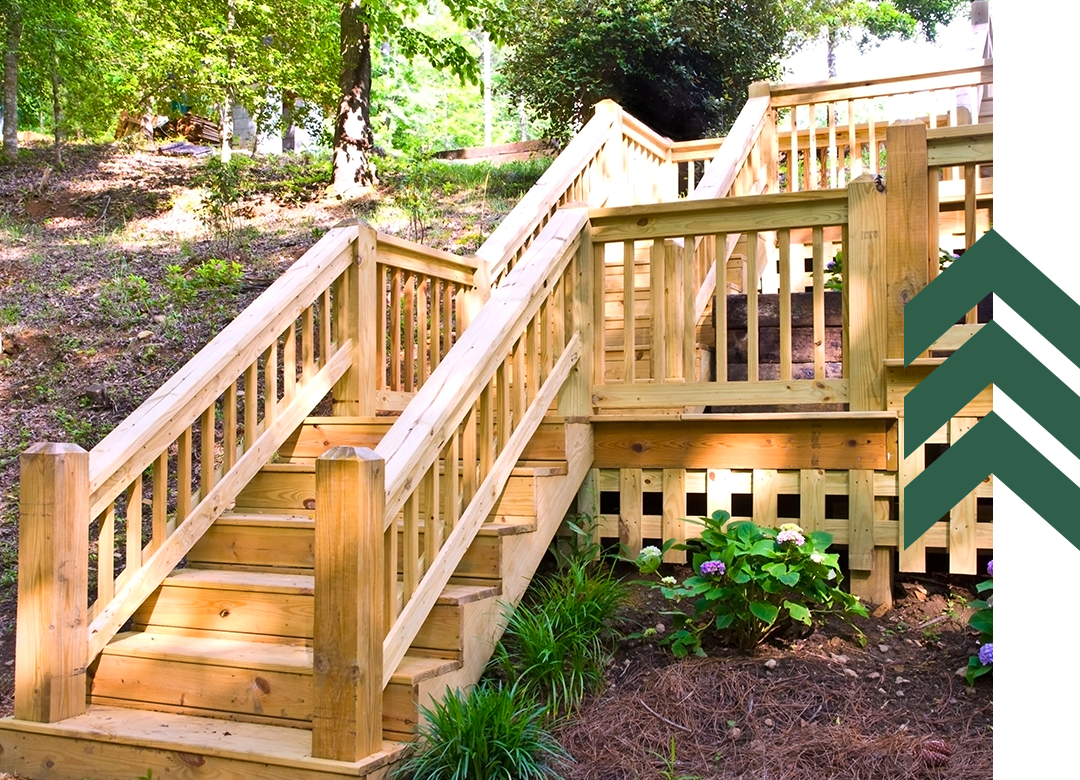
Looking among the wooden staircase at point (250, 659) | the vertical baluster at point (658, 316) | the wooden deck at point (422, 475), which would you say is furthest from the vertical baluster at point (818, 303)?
the wooden staircase at point (250, 659)

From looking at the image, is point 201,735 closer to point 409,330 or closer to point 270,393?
point 270,393

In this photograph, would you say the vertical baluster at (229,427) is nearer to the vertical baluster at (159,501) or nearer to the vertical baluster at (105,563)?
the vertical baluster at (159,501)

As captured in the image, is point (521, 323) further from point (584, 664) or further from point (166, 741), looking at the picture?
point (166, 741)

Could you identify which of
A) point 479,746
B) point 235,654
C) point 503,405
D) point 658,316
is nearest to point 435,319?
point 658,316

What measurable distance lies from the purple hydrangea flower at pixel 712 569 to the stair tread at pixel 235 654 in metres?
0.92

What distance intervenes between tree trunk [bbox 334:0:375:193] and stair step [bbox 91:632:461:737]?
8.07 meters

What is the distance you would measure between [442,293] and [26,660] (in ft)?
9.59

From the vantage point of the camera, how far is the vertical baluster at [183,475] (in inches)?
139

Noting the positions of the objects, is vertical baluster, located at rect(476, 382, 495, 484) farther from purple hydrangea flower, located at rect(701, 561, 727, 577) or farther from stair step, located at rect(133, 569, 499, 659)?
purple hydrangea flower, located at rect(701, 561, 727, 577)

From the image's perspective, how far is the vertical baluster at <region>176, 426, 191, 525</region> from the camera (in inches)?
139

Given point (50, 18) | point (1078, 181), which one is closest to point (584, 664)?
point (1078, 181)

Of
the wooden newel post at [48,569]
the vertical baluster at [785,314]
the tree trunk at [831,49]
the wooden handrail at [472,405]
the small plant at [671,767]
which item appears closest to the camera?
the small plant at [671,767]

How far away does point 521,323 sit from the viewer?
12.3ft

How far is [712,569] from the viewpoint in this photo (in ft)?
11.2
